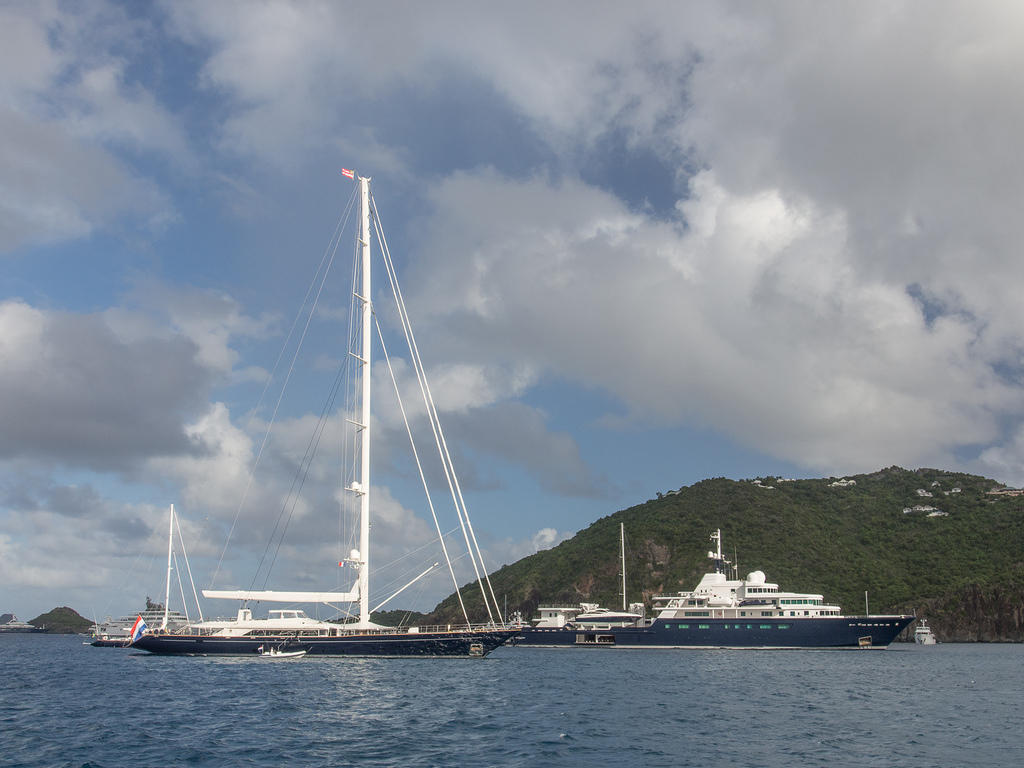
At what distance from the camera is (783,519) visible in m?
125

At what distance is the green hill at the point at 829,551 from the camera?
4018 inches

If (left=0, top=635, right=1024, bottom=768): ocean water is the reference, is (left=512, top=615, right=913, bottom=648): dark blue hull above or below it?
below

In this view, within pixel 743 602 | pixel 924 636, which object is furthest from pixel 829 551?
pixel 743 602

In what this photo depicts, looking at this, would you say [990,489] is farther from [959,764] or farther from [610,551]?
[959,764]

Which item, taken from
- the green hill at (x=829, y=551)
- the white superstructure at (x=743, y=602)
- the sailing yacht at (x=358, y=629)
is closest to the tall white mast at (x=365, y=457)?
the sailing yacht at (x=358, y=629)

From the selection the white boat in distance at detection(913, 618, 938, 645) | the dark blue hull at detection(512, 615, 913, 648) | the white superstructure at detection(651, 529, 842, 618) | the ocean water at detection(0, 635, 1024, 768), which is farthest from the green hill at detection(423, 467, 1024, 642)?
the ocean water at detection(0, 635, 1024, 768)

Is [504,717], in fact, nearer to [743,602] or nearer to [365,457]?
[365,457]

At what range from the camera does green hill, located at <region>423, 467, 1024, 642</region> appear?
10206cm

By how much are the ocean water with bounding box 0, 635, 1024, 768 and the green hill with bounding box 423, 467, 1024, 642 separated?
56.9 metres

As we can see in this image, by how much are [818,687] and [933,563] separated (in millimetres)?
82252

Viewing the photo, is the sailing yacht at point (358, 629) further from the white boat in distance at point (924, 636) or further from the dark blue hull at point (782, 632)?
the white boat in distance at point (924, 636)

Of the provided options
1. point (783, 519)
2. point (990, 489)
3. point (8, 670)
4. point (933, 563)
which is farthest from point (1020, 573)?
point (8, 670)

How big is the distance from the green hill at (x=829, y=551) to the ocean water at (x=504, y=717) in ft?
187

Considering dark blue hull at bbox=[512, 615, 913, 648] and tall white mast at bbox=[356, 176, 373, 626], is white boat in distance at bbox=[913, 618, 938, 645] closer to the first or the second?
dark blue hull at bbox=[512, 615, 913, 648]
